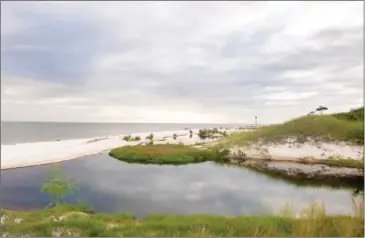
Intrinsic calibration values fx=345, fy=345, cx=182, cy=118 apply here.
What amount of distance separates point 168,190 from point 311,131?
598 cm

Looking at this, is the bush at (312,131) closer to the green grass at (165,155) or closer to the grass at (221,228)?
the green grass at (165,155)

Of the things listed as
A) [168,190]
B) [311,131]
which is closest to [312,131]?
[311,131]

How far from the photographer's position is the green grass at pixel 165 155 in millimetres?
10281

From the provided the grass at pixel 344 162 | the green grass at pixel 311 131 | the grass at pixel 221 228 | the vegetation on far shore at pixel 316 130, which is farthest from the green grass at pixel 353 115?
the grass at pixel 221 228

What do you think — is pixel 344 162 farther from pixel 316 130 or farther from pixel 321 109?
pixel 321 109

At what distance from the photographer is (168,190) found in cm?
678

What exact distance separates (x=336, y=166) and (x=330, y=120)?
2.33 m

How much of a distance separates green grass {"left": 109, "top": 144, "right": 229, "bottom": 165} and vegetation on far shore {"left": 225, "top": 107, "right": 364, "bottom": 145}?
122cm

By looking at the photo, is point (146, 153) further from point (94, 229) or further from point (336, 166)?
point (94, 229)

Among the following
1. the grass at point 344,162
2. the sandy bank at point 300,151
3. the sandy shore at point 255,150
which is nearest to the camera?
the sandy shore at point 255,150

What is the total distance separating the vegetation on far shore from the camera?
33.4 feet

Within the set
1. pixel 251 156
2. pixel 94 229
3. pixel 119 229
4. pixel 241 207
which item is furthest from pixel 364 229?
Answer: pixel 251 156

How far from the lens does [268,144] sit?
10.9 metres

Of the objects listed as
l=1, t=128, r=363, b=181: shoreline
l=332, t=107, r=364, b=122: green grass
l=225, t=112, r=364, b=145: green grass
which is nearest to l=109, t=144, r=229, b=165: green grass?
l=1, t=128, r=363, b=181: shoreline
